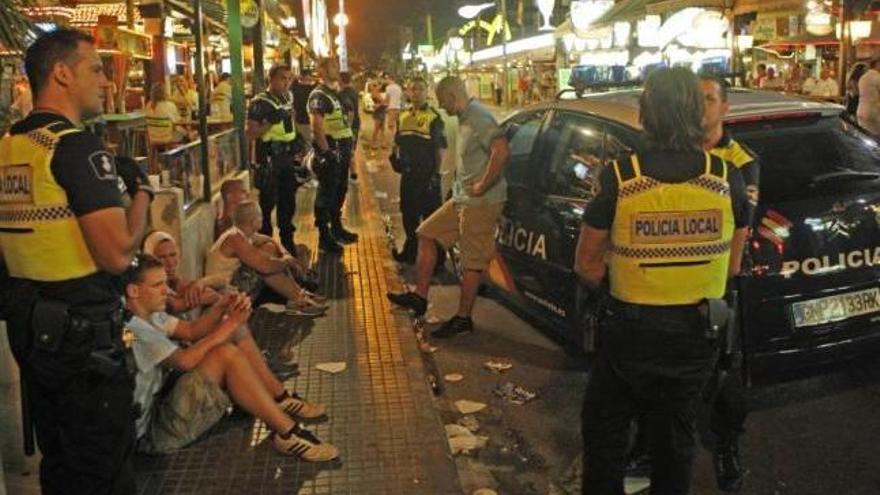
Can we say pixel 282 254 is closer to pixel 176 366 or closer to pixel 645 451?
pixel 176 366

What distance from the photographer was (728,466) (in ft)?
13.0

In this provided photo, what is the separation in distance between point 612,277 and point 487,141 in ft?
11.8

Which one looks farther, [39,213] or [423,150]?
[423,150]

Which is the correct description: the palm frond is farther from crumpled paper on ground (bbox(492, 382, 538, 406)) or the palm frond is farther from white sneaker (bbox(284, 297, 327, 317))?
white sneaker (bbox(284, 297, 327, 317))

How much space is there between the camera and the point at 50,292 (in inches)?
110

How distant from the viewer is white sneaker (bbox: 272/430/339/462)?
425 cm

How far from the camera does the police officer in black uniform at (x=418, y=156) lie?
28.7 feet

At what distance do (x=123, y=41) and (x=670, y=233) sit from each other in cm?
1226

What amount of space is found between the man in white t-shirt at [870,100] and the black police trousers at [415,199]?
7045mm

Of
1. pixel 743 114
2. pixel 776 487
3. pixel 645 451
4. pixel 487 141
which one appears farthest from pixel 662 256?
pixel 487 141

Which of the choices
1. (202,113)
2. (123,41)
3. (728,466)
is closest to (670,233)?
(728,466)

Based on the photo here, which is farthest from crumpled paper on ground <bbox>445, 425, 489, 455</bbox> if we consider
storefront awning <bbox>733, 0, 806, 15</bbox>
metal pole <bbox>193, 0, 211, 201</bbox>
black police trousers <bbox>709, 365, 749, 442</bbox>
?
storefront awning <bbox>733, 0, 806, 15</bbox>

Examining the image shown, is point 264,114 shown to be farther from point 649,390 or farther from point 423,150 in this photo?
point 649,390

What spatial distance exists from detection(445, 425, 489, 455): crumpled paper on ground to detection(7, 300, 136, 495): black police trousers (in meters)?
2.01
